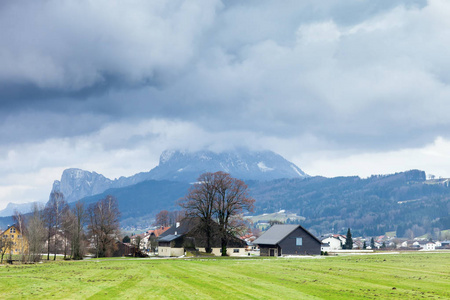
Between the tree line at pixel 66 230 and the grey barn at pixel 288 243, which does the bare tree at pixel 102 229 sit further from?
the grey barn at pixel 288 243

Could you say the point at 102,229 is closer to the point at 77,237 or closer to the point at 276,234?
the point at 77,237

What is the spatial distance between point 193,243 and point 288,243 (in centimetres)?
2352

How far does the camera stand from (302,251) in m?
112

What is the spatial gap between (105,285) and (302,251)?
3177 inches

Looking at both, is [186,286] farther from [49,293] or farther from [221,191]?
[221,191]

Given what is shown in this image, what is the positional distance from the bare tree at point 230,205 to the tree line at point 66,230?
28983 millimetres

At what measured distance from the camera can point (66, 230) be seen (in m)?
105

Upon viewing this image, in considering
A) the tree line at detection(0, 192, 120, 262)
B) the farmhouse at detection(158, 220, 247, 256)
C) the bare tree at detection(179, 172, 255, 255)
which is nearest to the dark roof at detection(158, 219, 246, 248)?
the farmhouse at detection(158, 220, 247, 256)

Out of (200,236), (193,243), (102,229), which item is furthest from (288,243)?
(102,229)

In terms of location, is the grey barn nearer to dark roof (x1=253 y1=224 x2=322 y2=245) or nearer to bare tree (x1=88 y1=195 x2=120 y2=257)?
dark roof (x1=253 y1=224 x2=322 y2=245)

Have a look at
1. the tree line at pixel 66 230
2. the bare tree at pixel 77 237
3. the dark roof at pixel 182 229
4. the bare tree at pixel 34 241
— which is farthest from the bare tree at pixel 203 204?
the bare tree at pixel 34 241

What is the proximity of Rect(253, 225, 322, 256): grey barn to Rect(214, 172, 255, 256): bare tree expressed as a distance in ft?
37.3

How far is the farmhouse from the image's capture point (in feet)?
363

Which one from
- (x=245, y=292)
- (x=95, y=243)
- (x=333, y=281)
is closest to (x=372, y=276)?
(x=333, y=281)
